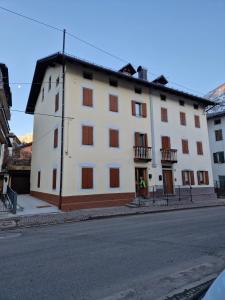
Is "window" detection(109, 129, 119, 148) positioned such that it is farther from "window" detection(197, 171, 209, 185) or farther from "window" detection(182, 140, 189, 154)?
"window" detection(197, 171, 209, 185)

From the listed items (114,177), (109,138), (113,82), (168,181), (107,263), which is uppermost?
(113,82)

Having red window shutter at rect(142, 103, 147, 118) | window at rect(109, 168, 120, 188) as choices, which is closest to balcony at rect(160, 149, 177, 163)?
red window shutter at rect(142, 103, 147, 118)

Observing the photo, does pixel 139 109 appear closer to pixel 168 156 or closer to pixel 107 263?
pixel 168 156

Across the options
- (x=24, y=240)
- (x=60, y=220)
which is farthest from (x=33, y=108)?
(x=24, y=240)

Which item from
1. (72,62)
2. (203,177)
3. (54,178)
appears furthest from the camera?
(203,177)

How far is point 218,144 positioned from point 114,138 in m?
20.9

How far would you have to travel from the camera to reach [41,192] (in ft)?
70.0

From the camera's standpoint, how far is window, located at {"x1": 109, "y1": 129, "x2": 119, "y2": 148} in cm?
1917

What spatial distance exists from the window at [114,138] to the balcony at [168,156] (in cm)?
486

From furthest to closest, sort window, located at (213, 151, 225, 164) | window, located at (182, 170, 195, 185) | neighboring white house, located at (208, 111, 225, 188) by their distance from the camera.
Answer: window, located at (213, 151, 225, 164), neighboring white house, located at (208, 111, 225, 188), window, located at (182, 170, 195, 185)

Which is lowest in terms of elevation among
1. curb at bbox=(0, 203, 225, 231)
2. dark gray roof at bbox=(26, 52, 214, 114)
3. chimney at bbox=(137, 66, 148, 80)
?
curb at bbox=(0, 203, 225, 231)

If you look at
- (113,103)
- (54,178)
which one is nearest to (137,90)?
(113,103)

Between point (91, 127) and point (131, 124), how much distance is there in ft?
13.4

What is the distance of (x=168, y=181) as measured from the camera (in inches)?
867
